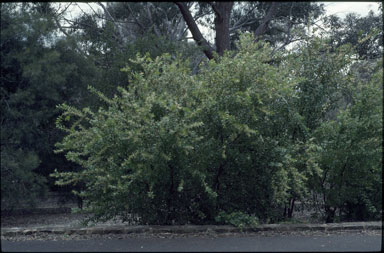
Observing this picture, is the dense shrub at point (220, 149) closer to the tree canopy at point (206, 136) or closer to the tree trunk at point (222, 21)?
the tree canopy at point (206, 136)

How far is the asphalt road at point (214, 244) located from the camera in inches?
244

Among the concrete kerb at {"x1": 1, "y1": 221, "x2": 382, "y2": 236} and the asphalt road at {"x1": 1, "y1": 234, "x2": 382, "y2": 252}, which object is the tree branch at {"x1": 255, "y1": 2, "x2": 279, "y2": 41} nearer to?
the concrete kerb at {"x1": 1, "y1": 221, "x2": 382, "y2": 236}

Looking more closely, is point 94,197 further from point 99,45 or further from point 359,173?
point 99,45

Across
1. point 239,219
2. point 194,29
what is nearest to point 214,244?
point 239,219

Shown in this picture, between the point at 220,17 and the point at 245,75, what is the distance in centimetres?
801

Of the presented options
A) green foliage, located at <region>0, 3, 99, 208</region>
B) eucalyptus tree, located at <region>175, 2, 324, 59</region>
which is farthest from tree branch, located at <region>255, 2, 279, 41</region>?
green foliage, located at <region>0, 3, 99, 208</region>

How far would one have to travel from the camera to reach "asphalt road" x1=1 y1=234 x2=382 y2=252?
621cm

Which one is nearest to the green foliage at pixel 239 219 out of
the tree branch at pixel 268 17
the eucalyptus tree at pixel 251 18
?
the eucalyptus tree at pixel 251 18

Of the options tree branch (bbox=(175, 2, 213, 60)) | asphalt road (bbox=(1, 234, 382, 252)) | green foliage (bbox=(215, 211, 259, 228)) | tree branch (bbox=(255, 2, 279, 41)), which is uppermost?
tree branch (bbox=(255, 2, 279, 41))

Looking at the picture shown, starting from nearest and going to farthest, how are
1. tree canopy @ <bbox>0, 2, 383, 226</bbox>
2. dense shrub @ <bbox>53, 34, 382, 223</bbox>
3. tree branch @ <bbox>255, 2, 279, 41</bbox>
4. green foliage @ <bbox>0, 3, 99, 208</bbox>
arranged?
green foliage @ <bbox>0, 3, 99, 208</bbox> < tree canopy @ <bbox>0, 2, 383, 226</bbox> < dense shrub @ <bbox>53, 34, 382, 223</bbox> < tree branch @ <bbox>255, 2, 279, 41</bbox>

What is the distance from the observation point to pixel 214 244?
6.45 m

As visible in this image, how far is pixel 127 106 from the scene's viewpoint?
741 cm

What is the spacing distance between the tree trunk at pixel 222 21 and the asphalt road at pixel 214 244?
31.9 feet

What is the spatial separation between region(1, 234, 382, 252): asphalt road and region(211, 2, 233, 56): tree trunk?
383 inches
